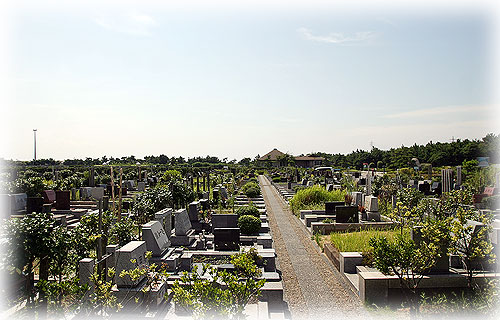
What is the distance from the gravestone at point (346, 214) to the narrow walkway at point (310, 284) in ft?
5.33

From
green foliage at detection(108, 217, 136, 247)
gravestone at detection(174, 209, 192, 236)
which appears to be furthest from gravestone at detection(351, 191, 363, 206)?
green foliage at detection(108, 217, 136, 247)

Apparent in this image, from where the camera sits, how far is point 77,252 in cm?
784

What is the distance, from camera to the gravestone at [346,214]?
14.4 metres

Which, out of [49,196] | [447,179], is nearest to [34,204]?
[49,196]

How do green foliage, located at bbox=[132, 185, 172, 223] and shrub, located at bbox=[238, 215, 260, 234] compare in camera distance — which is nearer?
shrub, located at bbox=[238, 215, 260, 234]

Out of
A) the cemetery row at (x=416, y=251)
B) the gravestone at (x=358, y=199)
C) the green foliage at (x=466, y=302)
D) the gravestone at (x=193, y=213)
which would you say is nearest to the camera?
the green foliage at (x=466, y=302)

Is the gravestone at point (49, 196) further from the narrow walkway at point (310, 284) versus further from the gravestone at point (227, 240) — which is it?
the narrow walkway at point (310, 284)

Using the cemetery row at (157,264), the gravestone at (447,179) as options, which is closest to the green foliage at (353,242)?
the cemetery row at (157,264)

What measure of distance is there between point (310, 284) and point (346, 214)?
6.24m

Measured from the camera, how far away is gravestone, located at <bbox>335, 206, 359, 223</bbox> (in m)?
14.4

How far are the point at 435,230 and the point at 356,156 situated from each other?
76.2 m

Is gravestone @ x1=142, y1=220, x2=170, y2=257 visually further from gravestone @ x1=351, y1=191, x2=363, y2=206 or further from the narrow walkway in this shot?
gravestone @ x1=351, y1=191, x2=363, y2=206

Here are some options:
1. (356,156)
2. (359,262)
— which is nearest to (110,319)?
(359,262)

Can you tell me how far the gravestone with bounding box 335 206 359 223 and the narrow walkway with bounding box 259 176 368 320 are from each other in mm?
1624
